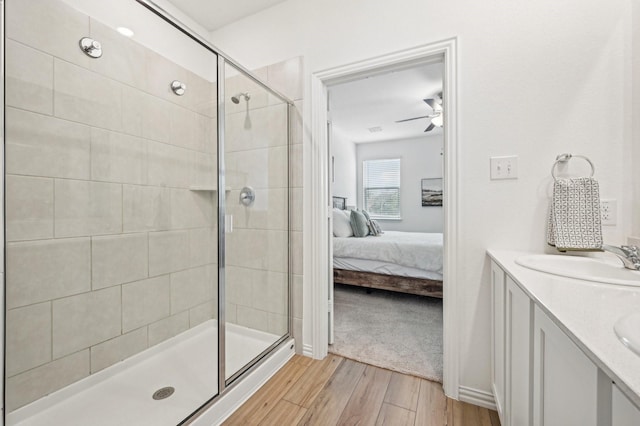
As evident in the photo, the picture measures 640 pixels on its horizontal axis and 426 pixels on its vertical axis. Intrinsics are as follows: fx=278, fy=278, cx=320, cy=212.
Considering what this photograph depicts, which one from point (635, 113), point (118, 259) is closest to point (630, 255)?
point (635, 113)

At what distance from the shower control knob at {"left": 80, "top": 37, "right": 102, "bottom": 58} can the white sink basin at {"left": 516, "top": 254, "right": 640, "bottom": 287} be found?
95.4 inches

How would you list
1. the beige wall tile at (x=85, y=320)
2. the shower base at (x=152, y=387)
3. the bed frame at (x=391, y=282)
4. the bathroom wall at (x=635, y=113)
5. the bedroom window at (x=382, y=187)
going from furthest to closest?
the bedroom window at (x=382, y=187) < the bed frame at (x=391, y=282) < the beige wall tile at (x=85, y=320) < the shower base at (x=152, y=387) < the bathroom wall at (x=635, y=113)

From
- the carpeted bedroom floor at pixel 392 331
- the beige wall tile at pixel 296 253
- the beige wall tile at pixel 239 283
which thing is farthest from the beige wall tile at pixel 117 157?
the carpeted bedroom floor at pixel 392 331

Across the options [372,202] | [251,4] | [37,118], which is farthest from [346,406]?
[372,202]

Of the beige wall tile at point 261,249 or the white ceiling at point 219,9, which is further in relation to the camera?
the white ceiling at point 219,9

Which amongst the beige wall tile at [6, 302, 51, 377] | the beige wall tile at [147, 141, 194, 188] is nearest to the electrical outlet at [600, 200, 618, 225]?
the beige wall tile at [147, 141, 194, 188]

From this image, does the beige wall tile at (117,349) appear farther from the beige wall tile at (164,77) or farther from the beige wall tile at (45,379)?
the beige wall tile at (164,77)

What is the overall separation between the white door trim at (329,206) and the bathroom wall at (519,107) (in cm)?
4

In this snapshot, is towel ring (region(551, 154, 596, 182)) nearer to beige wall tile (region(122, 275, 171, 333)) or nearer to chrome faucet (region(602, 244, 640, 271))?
chrome faucet (region(602, 244, 640, 271))

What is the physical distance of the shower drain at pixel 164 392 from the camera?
1.51 m

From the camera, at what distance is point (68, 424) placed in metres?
1.34

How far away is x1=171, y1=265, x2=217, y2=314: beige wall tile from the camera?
6.88ft

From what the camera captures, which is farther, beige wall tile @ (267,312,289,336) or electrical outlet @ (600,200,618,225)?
beige wall tile @ (267,312,289,336)

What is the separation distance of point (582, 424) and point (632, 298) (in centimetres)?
38
